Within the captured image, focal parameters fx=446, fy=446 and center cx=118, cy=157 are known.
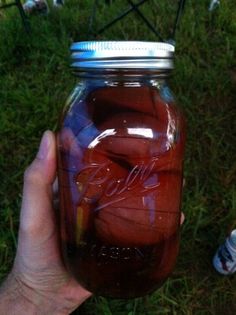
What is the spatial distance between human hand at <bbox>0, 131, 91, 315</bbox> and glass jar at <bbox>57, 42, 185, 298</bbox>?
0.09m

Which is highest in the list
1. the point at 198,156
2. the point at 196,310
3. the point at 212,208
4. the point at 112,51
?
the point at 112,51

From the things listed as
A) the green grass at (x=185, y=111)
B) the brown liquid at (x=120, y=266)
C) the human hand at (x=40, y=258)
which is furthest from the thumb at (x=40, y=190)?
the green grass at (x=185, y=111)

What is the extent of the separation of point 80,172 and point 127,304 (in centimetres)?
73

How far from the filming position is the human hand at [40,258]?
40.6 inches

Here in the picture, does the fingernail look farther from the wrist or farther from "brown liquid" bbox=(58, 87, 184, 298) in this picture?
the wrist

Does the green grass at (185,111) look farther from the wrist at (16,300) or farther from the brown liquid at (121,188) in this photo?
the brown liquid at (121,188)

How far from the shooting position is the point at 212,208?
5.22 ft

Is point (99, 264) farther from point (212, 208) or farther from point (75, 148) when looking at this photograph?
point (212, 208)

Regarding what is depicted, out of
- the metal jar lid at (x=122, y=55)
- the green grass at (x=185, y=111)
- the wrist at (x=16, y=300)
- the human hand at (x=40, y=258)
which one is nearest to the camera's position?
the metal jar lid at (x=122, y=55)

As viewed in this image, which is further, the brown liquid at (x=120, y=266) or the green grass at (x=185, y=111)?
the green grass at (x=185, y=111)

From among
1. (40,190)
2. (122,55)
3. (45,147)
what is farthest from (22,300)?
(122,55)

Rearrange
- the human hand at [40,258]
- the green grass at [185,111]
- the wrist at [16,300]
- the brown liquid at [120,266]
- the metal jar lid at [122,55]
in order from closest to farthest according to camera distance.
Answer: the metal jar lid at [122,55] → the brown liquid at [120,266] → the human hand at [40,258] → the wrist at [16,300] → the green grass at [185,111]

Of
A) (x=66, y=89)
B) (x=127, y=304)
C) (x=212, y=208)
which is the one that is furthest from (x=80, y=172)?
(x=66, y=89)

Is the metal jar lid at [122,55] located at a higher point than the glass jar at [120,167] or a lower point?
higher
